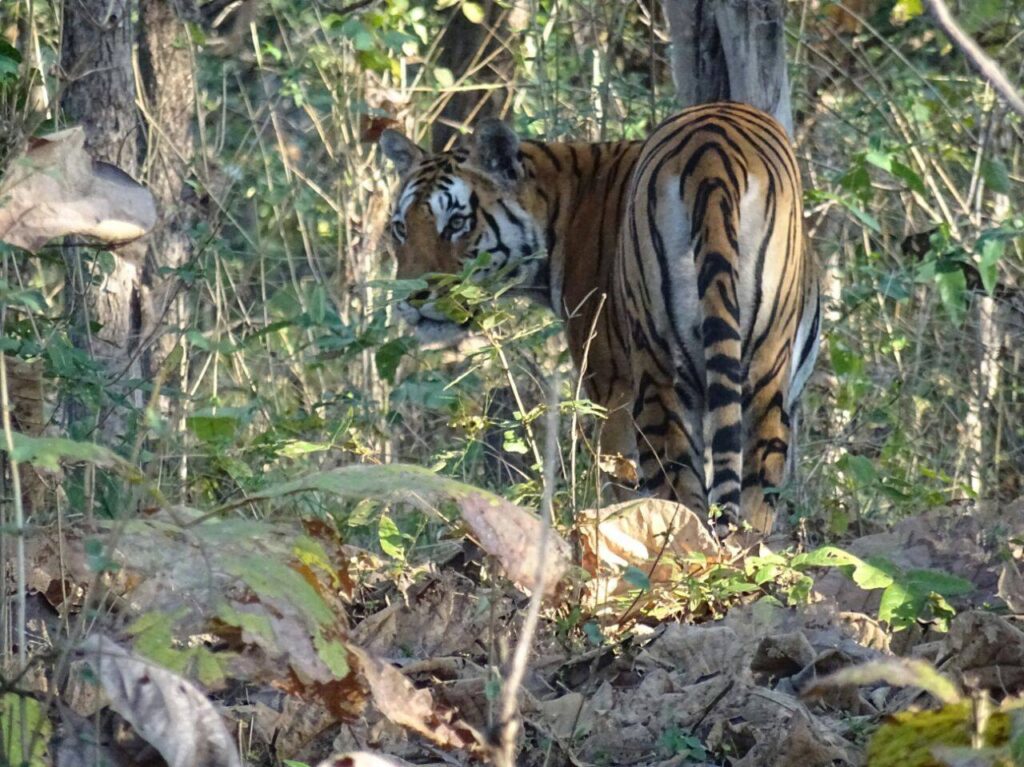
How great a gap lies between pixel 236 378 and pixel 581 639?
3878 millimetres

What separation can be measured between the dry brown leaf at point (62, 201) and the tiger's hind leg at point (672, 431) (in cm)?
315

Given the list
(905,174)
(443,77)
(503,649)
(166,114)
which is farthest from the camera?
(443,77)

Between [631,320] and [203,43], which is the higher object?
[203,43]

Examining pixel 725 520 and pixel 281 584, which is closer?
pixel 281 584

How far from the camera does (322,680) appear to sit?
2.16 m

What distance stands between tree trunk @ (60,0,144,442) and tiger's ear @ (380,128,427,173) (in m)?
1.94

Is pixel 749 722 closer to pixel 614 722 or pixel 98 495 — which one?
pixel 614 722

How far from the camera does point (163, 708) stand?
1.97 metres

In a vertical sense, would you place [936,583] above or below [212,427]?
below

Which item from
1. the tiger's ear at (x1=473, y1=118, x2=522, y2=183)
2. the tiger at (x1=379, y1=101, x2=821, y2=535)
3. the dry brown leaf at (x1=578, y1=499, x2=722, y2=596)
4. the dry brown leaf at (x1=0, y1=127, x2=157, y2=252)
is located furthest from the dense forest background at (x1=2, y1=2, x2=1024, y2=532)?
the dry brown leaf at (x1=0, y1=127, x2=157, y2=252)

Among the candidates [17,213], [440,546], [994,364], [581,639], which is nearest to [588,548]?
[581,639]

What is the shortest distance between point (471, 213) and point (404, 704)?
4473 millimetres

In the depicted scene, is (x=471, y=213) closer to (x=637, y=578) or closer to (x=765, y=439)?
(x=765, y=439)

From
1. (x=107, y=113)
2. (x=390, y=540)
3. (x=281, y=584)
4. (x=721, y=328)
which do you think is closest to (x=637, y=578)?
(x=390, y=540)
